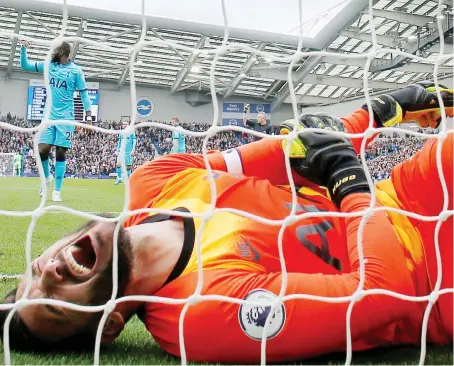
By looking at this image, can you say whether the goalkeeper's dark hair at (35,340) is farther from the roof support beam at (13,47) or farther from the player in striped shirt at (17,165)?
the player in striped shirt at (17,165)

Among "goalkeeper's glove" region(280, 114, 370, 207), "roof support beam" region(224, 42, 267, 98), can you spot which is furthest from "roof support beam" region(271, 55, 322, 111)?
"goalkeeper's glove" region(280, 114, 370, 207)

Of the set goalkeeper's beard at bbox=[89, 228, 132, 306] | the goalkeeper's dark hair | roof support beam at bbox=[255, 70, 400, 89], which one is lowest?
the goalkeeper's dark hair

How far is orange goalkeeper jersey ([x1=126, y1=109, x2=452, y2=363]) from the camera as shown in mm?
912

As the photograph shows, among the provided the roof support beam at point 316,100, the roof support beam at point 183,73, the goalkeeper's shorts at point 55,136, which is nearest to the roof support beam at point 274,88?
the roof support beam at point 316,100

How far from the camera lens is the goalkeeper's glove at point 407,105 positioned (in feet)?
4.62

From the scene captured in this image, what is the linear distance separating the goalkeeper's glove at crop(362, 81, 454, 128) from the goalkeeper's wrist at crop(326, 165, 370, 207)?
320mm

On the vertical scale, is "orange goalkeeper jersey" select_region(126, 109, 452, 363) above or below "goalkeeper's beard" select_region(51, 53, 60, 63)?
below

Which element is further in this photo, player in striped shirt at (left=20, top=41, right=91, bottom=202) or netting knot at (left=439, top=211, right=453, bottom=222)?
player in striped shirt at (left=20, top=41, right=91, bottom=202)

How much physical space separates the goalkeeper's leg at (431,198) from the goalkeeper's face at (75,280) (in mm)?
607

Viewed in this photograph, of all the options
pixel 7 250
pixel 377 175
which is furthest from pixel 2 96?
pixel 7 250

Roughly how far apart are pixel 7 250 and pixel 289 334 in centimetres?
168

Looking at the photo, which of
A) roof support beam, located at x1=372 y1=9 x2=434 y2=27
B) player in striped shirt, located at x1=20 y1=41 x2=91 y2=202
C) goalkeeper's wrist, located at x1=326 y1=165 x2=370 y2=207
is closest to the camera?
goalkeeper's wrist, located at x1=326 y1=165 x2=370 y2=207

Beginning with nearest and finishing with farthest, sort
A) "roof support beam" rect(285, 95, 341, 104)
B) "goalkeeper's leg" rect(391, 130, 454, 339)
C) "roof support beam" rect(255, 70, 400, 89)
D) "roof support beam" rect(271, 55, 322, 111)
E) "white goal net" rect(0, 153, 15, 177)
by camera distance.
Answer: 1. "goalkeeper's leg" rect(391, 130, 454, 339)
2. "white goal net" rect(0, 153, 15, 177)
3. "roof support beam" rect(271, 55, 322, 111)
4. "roof support beam" rect(255, 70, 400, 89)
5. "roof support beam" rect(285, 95, 341, 104)

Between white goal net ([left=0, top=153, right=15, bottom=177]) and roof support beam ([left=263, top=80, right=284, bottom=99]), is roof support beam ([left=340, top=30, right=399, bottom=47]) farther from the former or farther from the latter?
white goal net ([left=0, top=153, right=15, bottom=177])
